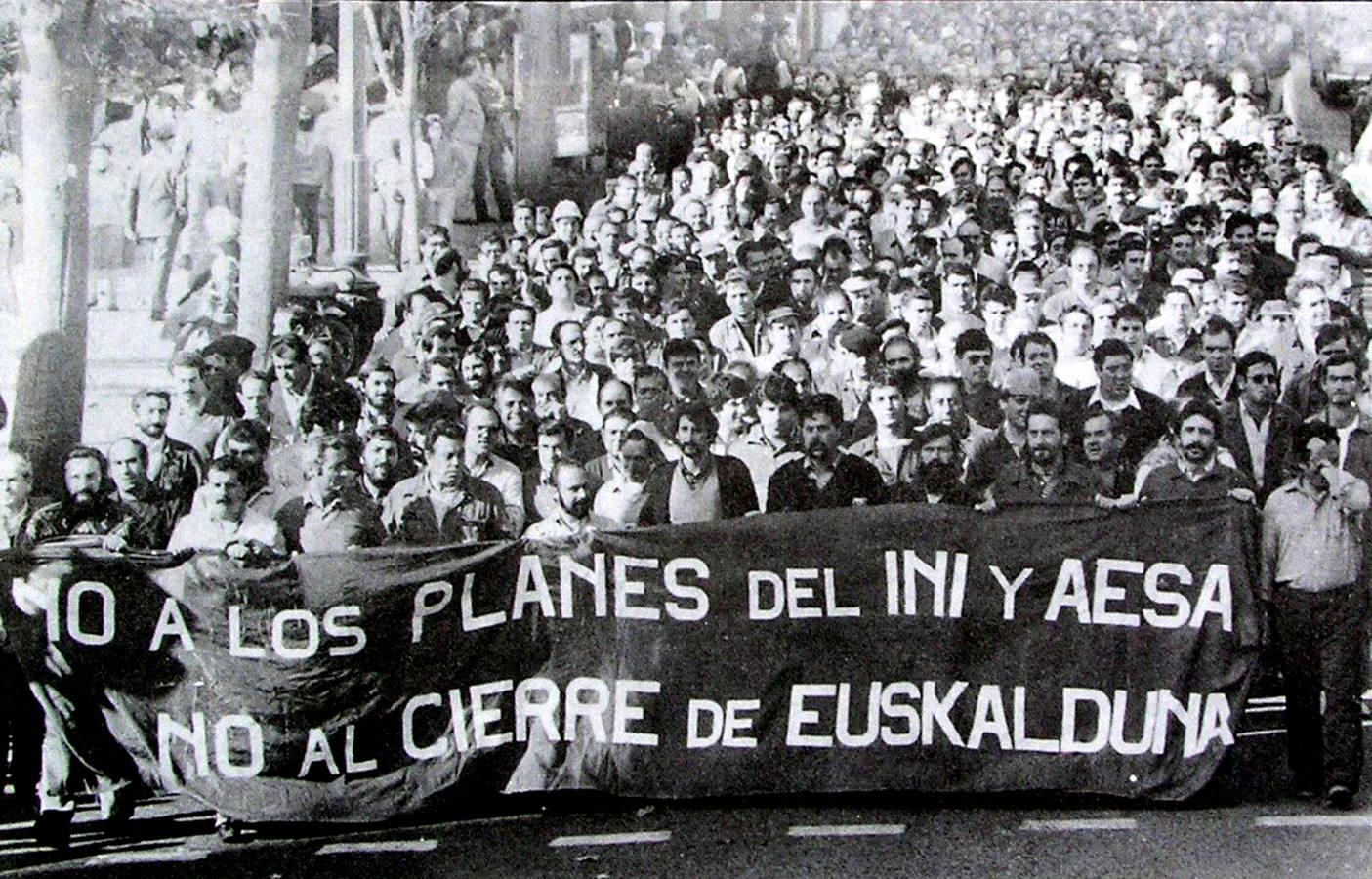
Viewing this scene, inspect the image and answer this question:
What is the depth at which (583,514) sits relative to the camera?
5527 millimetres

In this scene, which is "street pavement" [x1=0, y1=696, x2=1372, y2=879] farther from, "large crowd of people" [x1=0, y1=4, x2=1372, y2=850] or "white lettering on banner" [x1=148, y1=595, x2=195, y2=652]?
"white lettering on banner" [x1=148, y1=595, x2=195, y2=652]

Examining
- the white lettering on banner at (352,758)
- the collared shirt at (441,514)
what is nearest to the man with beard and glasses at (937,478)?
the collared shirt at (441,514)

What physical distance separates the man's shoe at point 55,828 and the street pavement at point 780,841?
38mm

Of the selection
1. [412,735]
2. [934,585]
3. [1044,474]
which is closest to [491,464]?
[412,735]

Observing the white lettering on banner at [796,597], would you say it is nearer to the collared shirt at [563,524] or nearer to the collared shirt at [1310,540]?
the collared shirt at [563,524]

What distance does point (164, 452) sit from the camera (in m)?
5.64

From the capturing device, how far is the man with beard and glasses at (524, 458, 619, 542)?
5516mm

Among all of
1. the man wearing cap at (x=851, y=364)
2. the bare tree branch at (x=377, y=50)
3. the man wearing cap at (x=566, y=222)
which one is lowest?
the man wearing cap at (x=851, y=364)

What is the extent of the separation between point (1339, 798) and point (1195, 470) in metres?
1.22

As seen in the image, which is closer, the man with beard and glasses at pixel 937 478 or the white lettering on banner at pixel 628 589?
the white lettering on banner at pixel 628 589

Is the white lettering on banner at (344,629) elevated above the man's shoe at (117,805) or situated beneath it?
elevated above

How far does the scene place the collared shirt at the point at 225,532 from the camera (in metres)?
5.41

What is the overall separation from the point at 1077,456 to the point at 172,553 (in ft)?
10.5

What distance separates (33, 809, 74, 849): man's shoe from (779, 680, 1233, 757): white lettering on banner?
6.88ft
